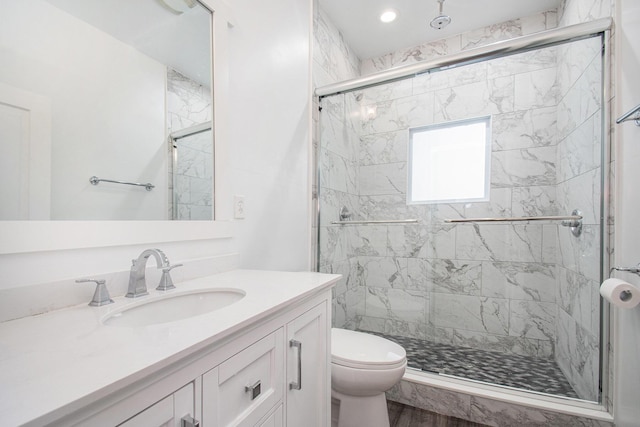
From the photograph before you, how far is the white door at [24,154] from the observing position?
2.24ft

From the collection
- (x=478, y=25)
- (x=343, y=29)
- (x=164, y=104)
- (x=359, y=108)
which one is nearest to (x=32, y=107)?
(x=164, y=104)

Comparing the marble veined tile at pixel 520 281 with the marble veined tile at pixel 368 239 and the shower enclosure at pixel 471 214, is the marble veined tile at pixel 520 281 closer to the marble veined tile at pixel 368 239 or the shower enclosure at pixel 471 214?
the shower enclosure at pixel 471 214

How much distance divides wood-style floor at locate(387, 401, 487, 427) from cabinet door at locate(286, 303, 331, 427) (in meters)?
0.75

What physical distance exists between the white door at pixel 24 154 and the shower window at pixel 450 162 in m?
2.39

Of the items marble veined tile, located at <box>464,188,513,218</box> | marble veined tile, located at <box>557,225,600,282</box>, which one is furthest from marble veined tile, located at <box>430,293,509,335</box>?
marble veined tile, located at <box>464,188,513,218</box>

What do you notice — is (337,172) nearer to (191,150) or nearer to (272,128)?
(272,128)

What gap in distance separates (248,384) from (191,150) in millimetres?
884

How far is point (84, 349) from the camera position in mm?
501

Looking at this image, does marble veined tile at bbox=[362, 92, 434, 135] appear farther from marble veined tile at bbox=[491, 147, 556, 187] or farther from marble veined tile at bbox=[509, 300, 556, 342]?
marble veined tile at bbox=[509, 300, 556, 342]

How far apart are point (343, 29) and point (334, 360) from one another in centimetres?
258

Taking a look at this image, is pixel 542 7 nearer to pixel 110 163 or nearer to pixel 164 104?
pixel 164 104

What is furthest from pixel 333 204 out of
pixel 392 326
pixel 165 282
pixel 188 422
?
pixel 188 422

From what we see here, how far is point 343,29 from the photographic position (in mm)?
2525

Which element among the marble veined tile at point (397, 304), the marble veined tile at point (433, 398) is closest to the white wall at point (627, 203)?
the marble veined tile at point (433, 398)
